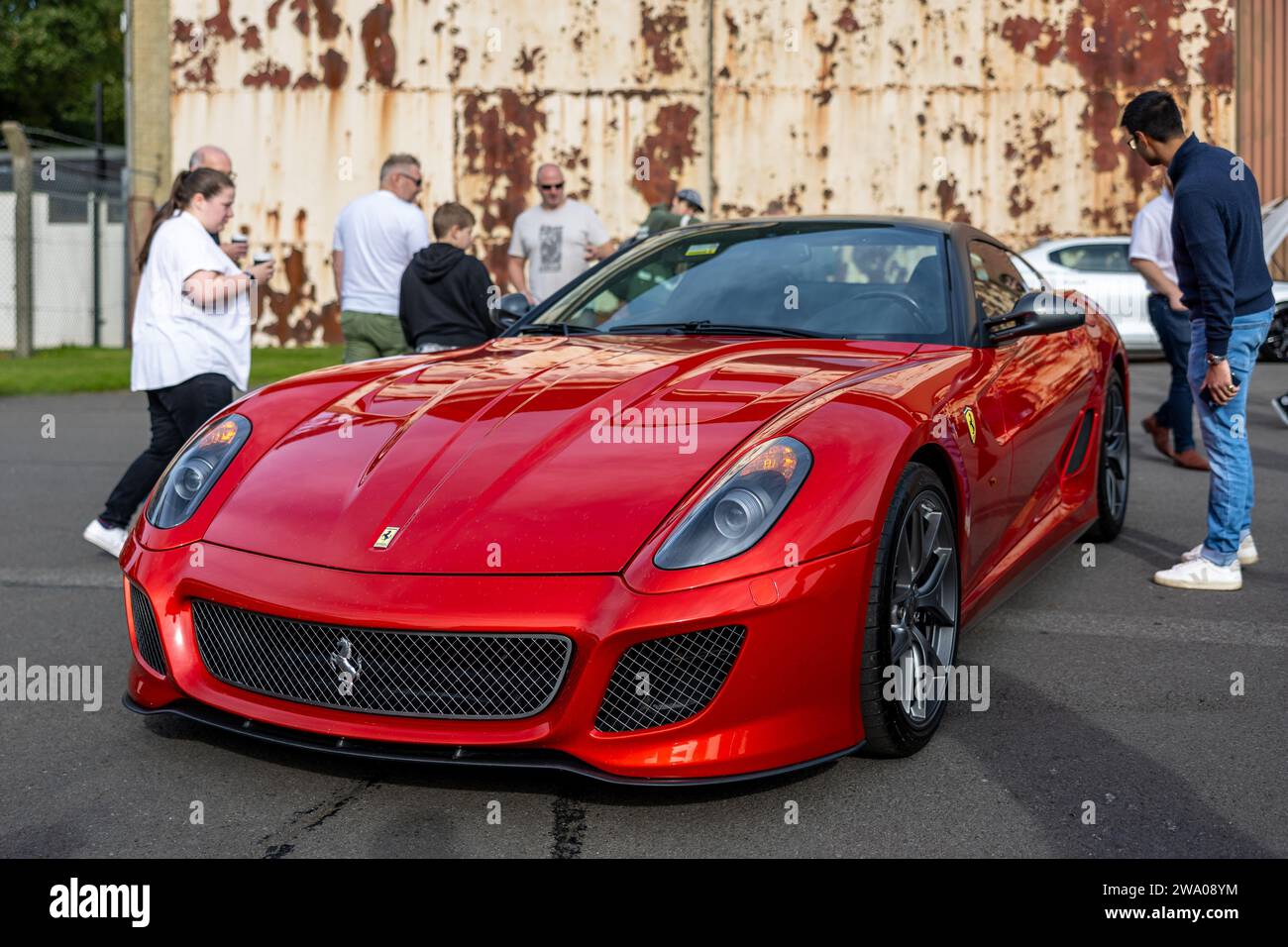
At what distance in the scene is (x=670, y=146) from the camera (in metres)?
19.2

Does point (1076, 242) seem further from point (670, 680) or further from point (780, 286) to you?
point (670, 680)

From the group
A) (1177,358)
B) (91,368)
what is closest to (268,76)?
(91,368)

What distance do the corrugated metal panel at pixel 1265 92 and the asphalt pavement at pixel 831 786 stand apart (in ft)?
52.2

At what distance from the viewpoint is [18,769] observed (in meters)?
3.60

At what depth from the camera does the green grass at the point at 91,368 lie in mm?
14073

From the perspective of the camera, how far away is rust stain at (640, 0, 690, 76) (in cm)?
1903

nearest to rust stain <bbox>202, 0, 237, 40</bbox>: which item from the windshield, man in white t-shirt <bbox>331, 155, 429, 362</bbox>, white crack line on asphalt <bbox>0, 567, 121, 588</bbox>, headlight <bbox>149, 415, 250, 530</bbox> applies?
man in white t-shirt <bbox>331, 155, 429, 362</bbox>

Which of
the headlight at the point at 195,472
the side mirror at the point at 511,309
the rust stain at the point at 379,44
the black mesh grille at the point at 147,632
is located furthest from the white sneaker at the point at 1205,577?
the rust stain at the point at 379,44

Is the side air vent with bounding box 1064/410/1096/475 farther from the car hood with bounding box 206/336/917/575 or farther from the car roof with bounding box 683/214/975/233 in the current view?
the car hood with bounding box 206/336/917/575

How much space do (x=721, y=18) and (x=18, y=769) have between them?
55.7 ft

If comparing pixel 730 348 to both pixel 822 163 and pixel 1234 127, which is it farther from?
pixel 1234 127

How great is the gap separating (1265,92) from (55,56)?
104 ft

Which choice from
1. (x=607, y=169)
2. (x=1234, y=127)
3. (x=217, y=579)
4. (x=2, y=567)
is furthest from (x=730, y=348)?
(x=1234, y=127)

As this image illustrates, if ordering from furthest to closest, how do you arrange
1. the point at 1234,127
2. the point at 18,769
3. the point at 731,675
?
the point at 1234,127, the point at 18,769, the point at 731,675
